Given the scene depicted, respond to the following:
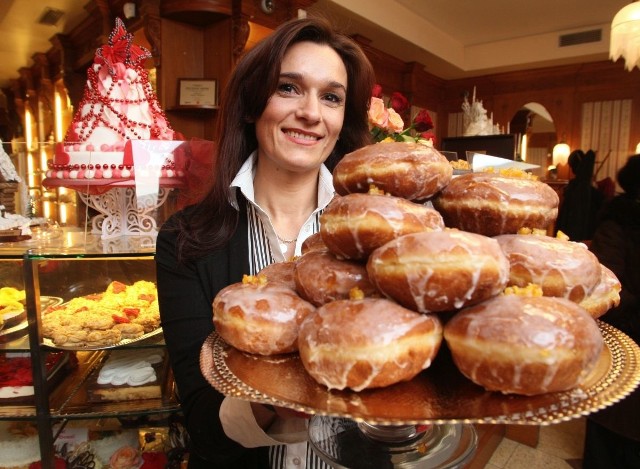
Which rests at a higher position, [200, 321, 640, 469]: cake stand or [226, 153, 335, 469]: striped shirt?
[226, 153, 335, 469]: striped shirt

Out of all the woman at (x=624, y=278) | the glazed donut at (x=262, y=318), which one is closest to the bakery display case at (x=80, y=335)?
the glazed donut at (x=262, y=318)

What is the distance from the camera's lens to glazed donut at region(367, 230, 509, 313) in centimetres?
69

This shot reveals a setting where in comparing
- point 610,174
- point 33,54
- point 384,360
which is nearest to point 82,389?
point 384,360

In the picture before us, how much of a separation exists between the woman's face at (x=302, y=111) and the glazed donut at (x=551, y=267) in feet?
2.41

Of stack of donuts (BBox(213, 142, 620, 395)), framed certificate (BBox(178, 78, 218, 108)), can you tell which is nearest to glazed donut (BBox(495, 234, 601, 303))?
stack of donuts (BBox(213, 142, 620, 395))

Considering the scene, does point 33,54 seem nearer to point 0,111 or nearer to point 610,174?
point 0,111

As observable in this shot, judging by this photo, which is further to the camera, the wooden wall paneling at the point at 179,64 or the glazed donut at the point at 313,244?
the wooden wall paneling at the point at 179,64

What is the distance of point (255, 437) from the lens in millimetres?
1054

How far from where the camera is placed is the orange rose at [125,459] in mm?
2080

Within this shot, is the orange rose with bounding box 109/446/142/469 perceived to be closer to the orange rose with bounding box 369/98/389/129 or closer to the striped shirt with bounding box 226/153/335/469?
the striped shirt with bounding box 226/153/335/469

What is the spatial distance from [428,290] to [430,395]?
0.16 meters

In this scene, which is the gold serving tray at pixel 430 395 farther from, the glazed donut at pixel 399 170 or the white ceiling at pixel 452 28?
the white ceiling at pixel 452 28

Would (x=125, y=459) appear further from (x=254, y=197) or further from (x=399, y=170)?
(x=399, y=170)

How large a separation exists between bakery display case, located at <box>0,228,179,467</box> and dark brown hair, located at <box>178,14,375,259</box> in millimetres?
361
